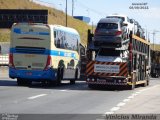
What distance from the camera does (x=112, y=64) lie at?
29.3m

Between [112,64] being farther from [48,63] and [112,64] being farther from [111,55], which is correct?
[48,63]

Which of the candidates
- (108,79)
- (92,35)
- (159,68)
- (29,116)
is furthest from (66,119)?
(159,68)

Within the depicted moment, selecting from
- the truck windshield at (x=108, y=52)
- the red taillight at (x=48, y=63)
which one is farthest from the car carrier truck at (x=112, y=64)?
the red taillight at (x=48, y=63)

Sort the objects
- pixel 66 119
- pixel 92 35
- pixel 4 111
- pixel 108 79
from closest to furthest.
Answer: pixel 66 119
pixel 4 111
pixel 108 79
pixel 92 35

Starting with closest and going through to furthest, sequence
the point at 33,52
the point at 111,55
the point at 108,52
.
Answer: the point at 111,55, the point at 108,52, the point at 33,52

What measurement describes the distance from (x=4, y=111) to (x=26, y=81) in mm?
16011

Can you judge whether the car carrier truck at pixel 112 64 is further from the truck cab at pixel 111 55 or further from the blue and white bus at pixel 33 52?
the blue and white bus at pixel 33 52

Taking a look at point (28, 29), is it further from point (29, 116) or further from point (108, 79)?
point (29, 116)

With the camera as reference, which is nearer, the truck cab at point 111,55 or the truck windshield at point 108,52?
the truck cab at point 111,55

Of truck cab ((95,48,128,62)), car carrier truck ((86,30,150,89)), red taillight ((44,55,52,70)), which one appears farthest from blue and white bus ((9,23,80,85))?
truck cab ((95,48,128,62))

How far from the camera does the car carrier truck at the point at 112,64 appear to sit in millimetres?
29188

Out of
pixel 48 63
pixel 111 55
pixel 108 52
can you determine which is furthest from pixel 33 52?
pixel 111 55

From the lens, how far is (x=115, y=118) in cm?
1517

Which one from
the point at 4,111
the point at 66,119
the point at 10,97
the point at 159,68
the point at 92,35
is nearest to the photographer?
the point at 66,119
